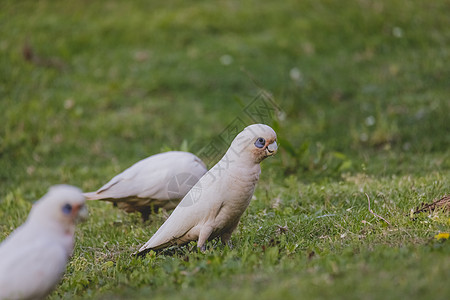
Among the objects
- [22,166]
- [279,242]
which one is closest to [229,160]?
[279,242]

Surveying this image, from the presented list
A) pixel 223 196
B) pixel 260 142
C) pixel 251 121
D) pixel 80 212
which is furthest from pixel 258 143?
pixel 251 121

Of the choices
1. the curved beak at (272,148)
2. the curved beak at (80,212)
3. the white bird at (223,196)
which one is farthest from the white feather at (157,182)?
the curved beak at (80,212)

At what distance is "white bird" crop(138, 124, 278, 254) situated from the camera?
360 cm

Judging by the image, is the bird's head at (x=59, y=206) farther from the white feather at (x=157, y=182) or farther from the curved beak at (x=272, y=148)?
the white feather at (x=157, y=182)

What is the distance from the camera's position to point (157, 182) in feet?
16.0

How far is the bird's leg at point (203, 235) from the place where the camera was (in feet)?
12.2

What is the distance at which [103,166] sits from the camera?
7230 mm

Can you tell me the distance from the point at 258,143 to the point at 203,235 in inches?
29.4

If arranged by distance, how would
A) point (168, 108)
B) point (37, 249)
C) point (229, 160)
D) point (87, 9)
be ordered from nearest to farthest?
point (37, 249) < point (229, 160) < point (168, 108) < point (87, 9)

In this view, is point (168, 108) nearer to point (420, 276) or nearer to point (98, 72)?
point (98, 72)

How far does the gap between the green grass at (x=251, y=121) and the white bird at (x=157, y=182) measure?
0.28 metres

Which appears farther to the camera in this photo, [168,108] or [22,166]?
[168,108]

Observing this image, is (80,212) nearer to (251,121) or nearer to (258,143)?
(258,143)

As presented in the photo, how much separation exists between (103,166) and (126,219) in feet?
6.99
